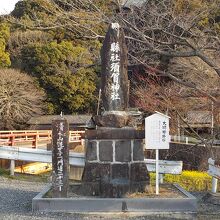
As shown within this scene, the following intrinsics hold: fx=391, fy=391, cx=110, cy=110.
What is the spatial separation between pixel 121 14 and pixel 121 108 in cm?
347

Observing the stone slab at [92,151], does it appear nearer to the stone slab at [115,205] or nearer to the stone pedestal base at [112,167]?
the stone pedestal base at [112,167]

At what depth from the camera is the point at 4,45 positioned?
32.3m

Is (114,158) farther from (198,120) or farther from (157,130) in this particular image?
(198,120)

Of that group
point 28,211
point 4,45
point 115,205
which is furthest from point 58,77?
point 115,205

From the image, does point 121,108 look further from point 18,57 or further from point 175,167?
point 18,57

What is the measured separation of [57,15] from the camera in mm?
10297

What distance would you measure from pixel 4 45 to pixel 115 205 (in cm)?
2847

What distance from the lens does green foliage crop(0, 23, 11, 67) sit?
31794 millimetres

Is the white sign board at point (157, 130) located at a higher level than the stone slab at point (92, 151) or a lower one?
higher

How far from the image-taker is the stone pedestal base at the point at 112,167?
6.75 m

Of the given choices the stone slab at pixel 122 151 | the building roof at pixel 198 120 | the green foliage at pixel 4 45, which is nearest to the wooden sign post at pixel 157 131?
the stone slab at pixel 122 151

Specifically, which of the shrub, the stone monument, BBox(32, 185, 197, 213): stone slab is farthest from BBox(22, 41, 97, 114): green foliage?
BBox(32, 185, 197, 213): stone slab

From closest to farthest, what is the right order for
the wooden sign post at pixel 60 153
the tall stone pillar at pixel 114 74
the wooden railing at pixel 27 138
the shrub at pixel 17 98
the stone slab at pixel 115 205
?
1. the stone slab at pixel 115 205
2. the wooden sign post at pixel 60 153
3. the tall stone pillar at pixel 114 74
4. the wooden railing at pixel 27 138
5. the shrub at pixel 17 98

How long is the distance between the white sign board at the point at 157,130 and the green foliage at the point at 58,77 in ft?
81.5
